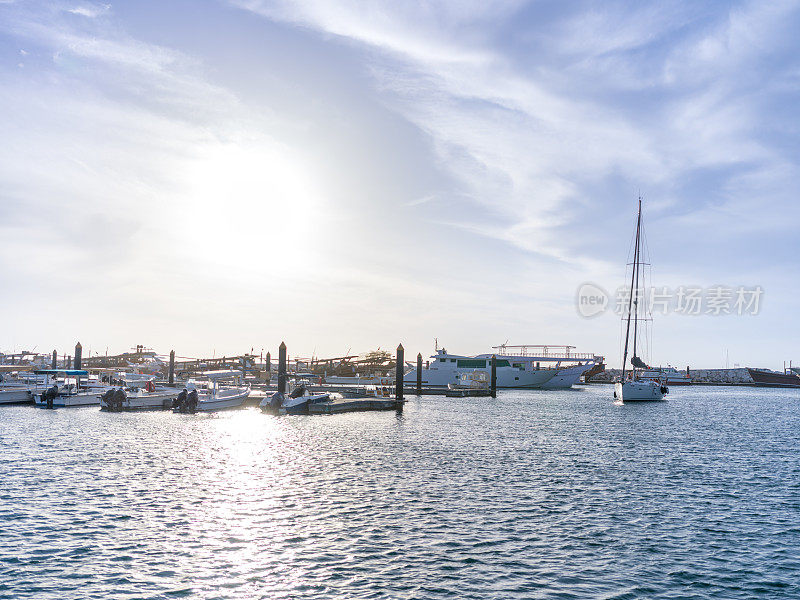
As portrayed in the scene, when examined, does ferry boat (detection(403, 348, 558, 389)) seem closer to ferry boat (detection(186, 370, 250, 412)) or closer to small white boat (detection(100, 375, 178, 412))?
ferry boat (detection(186, 370, 250, 412))

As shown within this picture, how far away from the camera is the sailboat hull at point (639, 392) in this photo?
285ft

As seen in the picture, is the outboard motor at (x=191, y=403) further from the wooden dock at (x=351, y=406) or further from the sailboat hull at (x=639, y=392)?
the sailboat hull at (x=639, y=392)

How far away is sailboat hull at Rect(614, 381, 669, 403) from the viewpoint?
3425 inches

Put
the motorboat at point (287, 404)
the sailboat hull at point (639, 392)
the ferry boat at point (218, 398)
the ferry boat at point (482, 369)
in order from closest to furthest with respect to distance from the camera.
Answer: the motorboat at point (287, 404) < the ferry boat at point (218, 398) < the sailboat hull at point (639, 392) < the ferry boat at point (482, 369)

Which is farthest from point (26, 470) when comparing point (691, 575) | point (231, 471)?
point (691, 575)

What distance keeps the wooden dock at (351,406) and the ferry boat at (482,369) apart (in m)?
60.3

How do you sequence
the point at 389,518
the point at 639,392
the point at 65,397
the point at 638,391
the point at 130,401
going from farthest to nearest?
the point at 639,392, the point at 638,391, the point at 65,397, the point at 130,401, the point at 389,518

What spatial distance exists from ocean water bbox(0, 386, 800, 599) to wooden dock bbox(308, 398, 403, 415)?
2023 cm

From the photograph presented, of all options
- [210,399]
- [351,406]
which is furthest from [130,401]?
[351,406]

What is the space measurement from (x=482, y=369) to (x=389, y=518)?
11194cm

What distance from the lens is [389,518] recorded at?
20.5m

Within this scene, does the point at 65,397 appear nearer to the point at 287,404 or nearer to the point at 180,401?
the point at 180,401

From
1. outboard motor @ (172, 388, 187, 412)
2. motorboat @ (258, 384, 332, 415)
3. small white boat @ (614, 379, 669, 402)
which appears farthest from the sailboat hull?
outboard motor @ (172, 388, 187, 412)

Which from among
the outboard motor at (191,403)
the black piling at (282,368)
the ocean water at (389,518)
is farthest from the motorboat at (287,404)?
the ocean water at (389,518)
